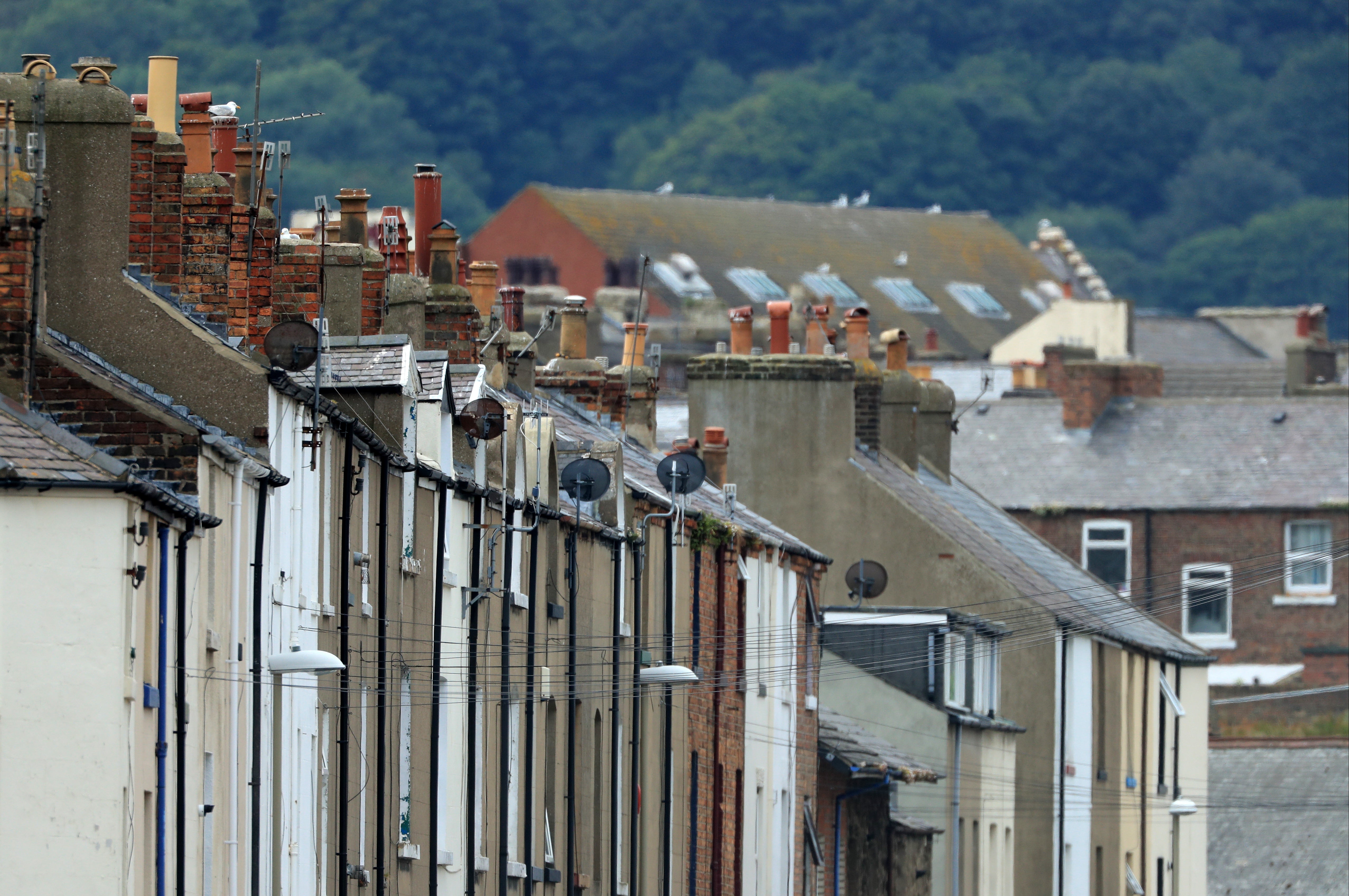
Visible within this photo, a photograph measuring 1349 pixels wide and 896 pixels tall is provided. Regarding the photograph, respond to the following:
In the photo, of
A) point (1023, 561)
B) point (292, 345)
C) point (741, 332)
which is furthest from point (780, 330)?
point (292, 345)

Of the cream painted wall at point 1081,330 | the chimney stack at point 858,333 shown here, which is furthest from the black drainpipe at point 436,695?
the cream painted wall at point 1081,330

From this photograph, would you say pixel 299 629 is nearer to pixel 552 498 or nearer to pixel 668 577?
pixel 552 498

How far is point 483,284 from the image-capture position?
35969 millimetres

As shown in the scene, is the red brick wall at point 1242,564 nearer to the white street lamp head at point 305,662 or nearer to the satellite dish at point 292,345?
the satellite dish at point 292,345

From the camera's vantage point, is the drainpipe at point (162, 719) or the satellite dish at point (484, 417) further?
the satellite dish at point (484, 417)

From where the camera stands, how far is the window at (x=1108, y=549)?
76.4 m

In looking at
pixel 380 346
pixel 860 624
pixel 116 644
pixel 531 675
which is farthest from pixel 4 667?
pixel 860 624

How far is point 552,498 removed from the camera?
30.3m

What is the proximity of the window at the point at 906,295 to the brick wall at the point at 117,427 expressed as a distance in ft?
315

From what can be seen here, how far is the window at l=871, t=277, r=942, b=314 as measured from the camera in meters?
117

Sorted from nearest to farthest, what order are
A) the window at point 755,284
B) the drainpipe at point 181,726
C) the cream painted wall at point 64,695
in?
the cream painted wall at point 64,695 → the drainpipe at point 181,726 → the window at point 755,284

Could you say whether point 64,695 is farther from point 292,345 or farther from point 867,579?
point 867,579

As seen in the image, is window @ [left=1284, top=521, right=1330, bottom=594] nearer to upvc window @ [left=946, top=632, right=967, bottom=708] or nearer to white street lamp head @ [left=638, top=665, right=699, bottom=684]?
upvc window @ [left=946, top=632, right=967, bottom=708]

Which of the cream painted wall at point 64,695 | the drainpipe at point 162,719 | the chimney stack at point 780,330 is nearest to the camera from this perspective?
the cream painted wall at point 64,695
